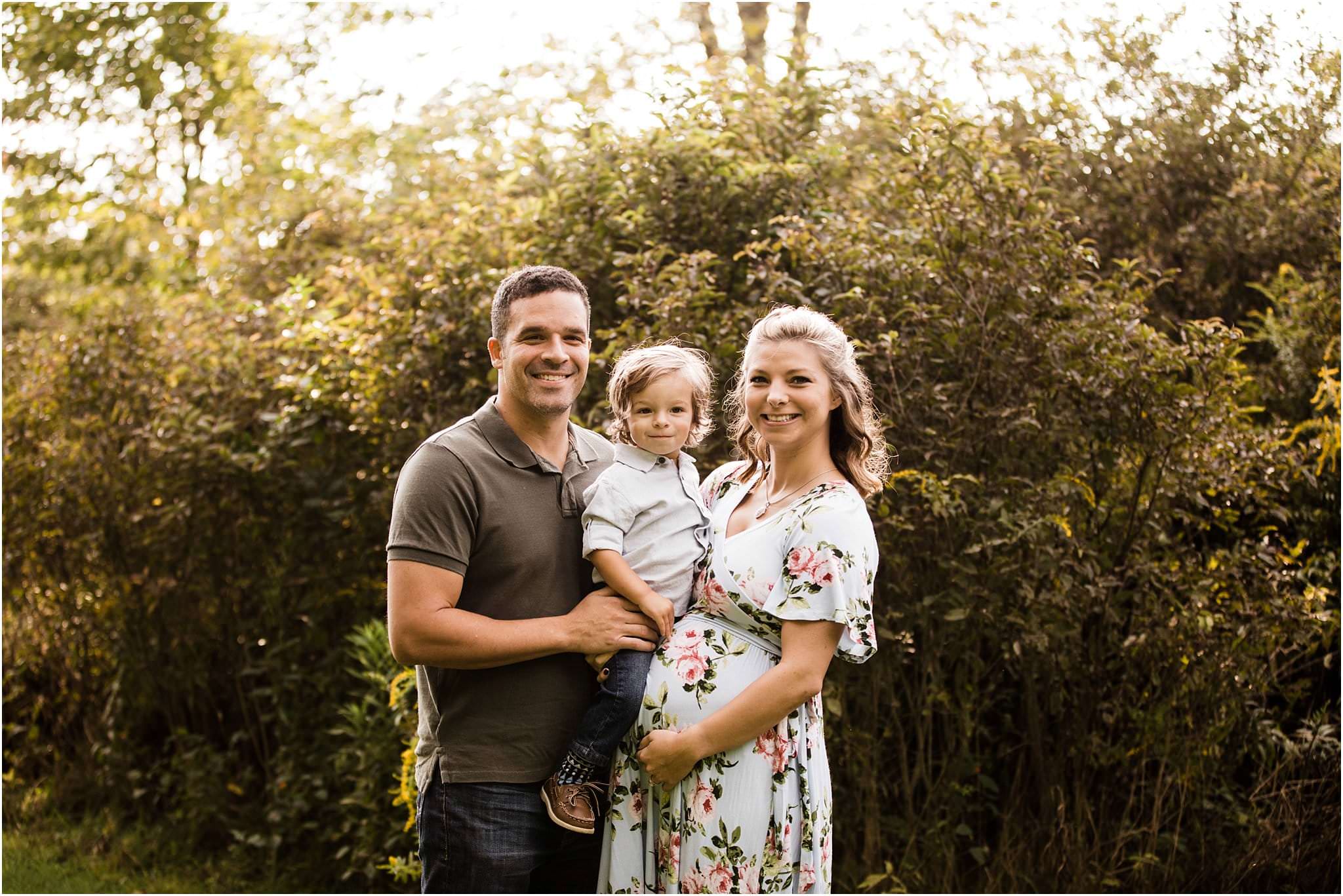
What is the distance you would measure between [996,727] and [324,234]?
5.37m

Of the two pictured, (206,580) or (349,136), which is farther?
(349,136)

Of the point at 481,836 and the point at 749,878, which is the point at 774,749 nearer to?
the point at 749,878

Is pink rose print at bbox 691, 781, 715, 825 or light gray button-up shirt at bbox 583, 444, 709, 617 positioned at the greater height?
light gray button-up shirt at bbox 583, 444, 709, 617

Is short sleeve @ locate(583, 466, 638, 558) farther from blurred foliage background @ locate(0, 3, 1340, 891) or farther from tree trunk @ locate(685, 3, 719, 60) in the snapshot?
tree trunk @ locate(685, 3, 719, 60)

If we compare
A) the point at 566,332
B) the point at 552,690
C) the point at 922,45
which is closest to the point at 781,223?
the point at 566,332

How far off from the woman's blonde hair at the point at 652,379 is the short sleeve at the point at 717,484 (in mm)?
139

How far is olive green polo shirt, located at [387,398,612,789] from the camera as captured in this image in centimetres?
251

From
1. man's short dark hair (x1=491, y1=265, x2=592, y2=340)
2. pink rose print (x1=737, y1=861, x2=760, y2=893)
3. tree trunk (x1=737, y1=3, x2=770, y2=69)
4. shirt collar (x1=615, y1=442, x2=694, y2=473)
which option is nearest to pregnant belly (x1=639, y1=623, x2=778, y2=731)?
pink rose print (x1=737, y1=861, x2=760, y2=893)

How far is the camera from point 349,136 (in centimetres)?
968

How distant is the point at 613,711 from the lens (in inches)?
99.4

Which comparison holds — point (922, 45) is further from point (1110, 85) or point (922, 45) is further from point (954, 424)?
point (954, 424)

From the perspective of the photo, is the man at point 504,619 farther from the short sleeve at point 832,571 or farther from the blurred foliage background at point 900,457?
the blurred foliage background at point 900,457

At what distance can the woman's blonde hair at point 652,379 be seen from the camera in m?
A: 2.72

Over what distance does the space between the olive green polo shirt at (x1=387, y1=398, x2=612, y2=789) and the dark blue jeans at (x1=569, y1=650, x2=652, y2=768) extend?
0.08 metres
